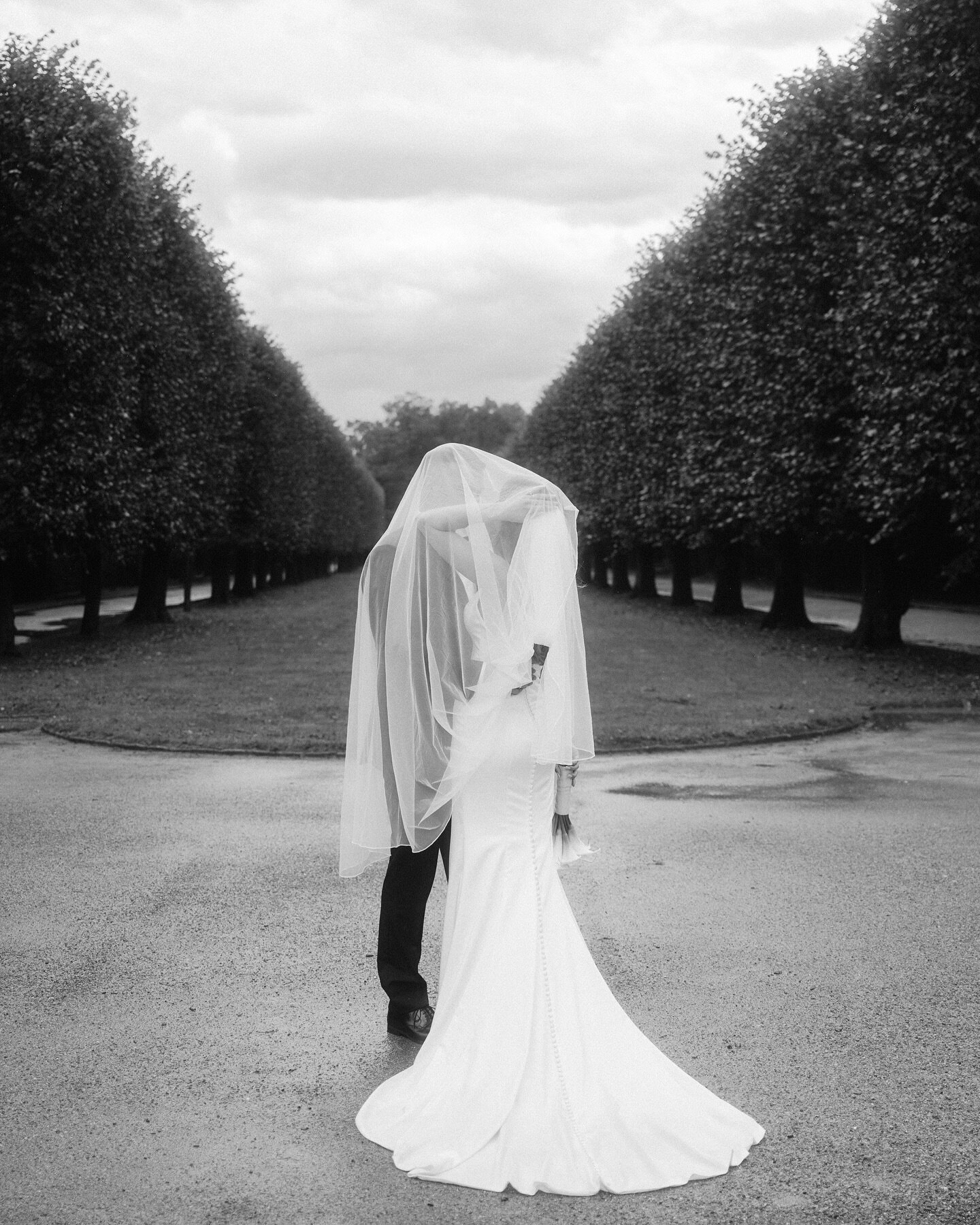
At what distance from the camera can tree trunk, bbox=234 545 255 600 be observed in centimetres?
4831

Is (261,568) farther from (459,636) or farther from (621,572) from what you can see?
(459,636)

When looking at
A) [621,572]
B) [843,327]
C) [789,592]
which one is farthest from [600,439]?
[843,327]

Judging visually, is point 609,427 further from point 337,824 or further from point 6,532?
point 337,824

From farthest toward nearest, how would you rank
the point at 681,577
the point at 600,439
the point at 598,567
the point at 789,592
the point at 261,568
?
the point at 598,567
the point at 261,568
the point at 600,439
the point at 681,577
the point at 789,592

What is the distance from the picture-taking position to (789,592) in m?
30.6

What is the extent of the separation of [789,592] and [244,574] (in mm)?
24429

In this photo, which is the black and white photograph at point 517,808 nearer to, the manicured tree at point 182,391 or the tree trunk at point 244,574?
the manicured tree at point 182,391

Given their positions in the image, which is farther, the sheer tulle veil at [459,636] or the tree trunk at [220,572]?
the tree trunk at [220,572]

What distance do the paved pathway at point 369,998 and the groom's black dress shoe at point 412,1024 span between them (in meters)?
0.07

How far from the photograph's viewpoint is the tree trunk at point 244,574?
48312 mm

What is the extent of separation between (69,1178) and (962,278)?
692 inches

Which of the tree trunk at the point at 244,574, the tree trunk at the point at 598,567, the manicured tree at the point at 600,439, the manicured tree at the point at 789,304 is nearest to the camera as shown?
the manicured tree at the point at 789,304

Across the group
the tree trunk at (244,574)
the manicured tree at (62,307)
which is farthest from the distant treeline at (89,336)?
the tree trunk at (244,574)

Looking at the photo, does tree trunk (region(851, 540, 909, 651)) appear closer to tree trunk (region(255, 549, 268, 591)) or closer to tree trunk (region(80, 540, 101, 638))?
tree trunk (region(80, 540, 101, 638))
